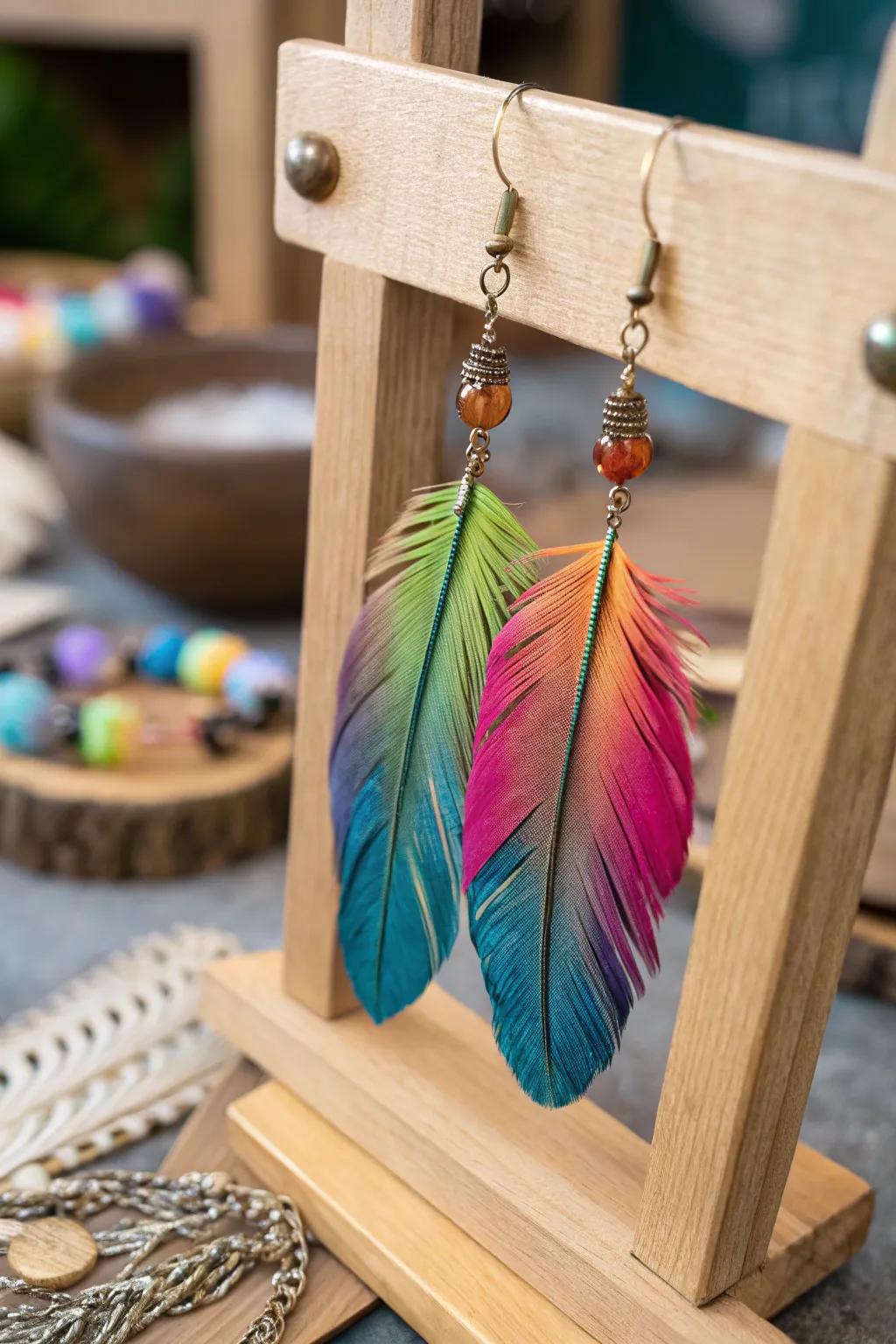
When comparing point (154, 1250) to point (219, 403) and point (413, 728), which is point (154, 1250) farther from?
point (219, 403)

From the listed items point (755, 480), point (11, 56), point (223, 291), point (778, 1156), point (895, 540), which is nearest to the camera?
point (895, 540)

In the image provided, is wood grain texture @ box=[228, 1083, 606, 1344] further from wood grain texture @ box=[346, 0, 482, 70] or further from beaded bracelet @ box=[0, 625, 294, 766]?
wood grain texture @ box=[346, 0, 482, 70]

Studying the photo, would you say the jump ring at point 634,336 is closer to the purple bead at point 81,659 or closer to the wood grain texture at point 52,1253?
the wood grain texture at point 52,1253

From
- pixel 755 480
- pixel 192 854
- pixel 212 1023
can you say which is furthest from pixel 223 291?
pixel 212 1023

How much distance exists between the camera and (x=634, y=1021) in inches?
30.9

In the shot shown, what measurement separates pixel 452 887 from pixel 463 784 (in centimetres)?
5

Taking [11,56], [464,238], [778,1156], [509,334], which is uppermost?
[464,238]

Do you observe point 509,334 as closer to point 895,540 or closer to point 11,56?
point 11,56

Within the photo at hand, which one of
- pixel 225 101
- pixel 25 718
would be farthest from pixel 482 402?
pixel 225 101

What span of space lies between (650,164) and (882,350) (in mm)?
103

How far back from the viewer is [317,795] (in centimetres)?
64

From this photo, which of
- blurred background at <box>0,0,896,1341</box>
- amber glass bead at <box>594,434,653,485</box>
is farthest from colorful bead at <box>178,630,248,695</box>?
amber glass bead at <box>594,434,653,485</box>

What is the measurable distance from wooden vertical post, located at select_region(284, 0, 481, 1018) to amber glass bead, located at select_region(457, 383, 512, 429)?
0.06 meters

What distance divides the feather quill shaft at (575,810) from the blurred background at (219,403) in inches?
7.7
